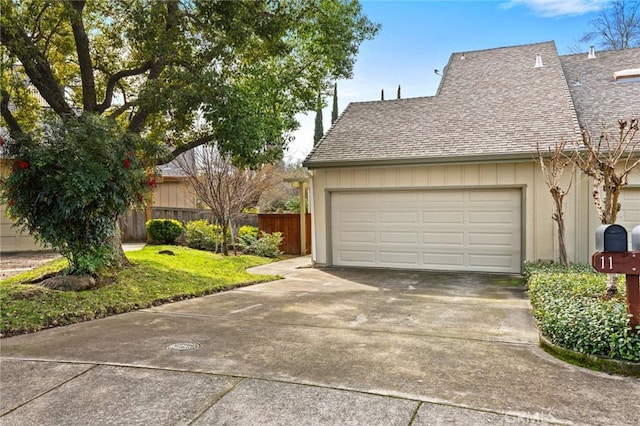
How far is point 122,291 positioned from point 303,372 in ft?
14.8

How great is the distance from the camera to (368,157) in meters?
10.8

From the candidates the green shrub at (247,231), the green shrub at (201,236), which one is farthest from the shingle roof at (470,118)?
the green shrub at (201,236)

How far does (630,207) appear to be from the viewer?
29.9ft

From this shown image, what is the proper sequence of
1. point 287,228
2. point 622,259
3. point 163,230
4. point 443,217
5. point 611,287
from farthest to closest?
point 287,228, point 163,230, point 443,217, point 611,287, point 622,259

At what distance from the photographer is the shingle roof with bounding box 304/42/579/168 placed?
9.98 meters

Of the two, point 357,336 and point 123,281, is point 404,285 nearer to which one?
point 357,336

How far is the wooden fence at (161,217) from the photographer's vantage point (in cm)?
1537

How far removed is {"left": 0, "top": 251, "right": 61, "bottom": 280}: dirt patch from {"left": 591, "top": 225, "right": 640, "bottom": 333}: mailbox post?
9291 mm

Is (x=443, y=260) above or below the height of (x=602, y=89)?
below

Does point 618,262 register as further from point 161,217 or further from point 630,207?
point 161,217

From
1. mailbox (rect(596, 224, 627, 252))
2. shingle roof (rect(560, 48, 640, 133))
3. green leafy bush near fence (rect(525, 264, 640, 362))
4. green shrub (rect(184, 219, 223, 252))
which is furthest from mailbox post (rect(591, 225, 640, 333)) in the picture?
green shrub (rect(184, 219, 223, 252))

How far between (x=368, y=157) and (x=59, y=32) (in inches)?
270

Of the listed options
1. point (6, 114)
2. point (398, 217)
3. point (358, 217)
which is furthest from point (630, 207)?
point (6, 114)

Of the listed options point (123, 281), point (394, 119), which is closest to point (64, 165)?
point (123, 281)
